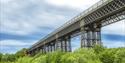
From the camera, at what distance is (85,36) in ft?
318

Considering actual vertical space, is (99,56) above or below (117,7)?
below

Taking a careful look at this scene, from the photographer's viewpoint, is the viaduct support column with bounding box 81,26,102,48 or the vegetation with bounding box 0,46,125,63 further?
the viaduct support column with bounding box 81,26,102,48

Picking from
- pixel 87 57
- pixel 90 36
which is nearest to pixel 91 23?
pixel 90 36

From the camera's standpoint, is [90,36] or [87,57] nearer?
[87,57]

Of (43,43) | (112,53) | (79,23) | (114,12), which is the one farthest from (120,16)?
(43,43)

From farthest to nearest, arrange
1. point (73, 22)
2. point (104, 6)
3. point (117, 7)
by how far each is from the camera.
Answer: point (73, 22) → point (104, 6) → point (117, 7)

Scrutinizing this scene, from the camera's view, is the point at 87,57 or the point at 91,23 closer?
the point at 87,57

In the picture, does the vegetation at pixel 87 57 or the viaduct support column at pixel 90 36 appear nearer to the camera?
the vegetation at pixel 87 57

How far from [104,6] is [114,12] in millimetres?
4966

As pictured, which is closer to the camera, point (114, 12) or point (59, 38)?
point (114, 12)

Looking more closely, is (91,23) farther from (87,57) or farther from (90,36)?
(87,57)

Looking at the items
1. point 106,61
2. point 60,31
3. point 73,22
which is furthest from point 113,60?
point 60,31

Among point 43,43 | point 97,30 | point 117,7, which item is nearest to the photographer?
point 117,7

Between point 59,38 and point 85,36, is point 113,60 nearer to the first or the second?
point 85,36
